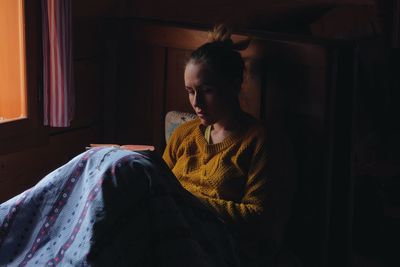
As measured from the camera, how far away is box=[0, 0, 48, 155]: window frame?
2.20m

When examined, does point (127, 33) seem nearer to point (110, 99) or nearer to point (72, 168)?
point (110, 99)

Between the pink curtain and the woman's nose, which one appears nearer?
the woman's nose

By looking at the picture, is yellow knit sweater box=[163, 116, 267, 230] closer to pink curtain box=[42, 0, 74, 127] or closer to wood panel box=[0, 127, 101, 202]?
pink curtain box=[42, 0, 74, 127]

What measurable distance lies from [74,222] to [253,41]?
0.83 metres

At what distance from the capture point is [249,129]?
6.38 ft

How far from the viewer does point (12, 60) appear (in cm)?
225

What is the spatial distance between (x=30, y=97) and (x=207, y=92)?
66 centimetres

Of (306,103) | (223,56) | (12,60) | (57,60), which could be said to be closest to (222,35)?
(223,56)

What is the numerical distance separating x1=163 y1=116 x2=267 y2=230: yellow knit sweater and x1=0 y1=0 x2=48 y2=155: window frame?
54 cm

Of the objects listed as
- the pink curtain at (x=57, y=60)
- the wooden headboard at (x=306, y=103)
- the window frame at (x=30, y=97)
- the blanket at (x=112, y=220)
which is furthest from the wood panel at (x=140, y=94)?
the blanket at (x=112, y=220)

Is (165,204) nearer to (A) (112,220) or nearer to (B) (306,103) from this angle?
(A) (112,220)

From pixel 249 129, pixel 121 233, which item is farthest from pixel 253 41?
pixel 121 233

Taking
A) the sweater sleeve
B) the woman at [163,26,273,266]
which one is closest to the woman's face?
the woman at [163,26,273,266]

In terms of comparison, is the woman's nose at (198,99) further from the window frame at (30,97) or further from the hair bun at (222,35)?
the window frame at (30,97)
